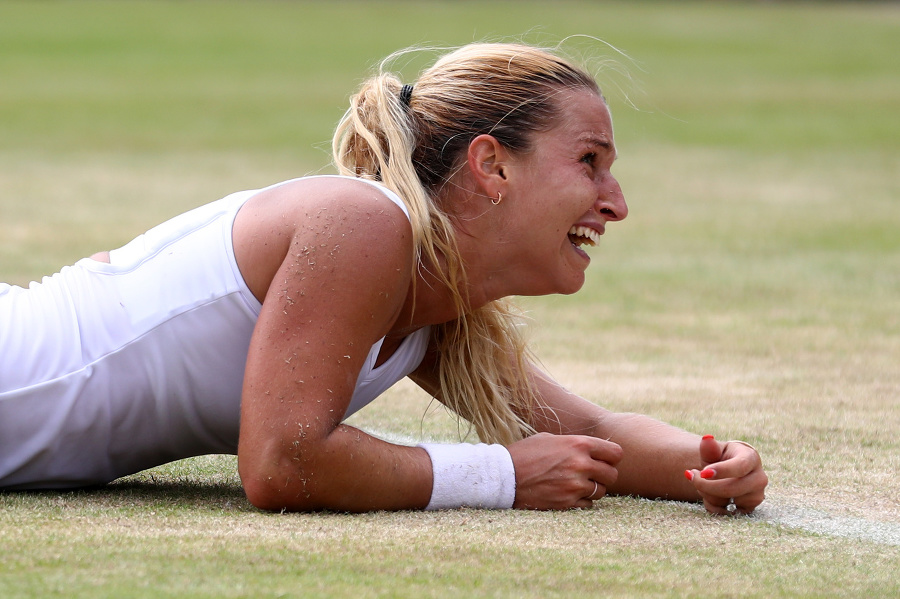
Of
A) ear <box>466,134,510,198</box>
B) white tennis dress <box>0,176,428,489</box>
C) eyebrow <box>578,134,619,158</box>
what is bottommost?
white tennis dress <box>0,176,428,489</box>

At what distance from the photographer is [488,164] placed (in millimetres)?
2758

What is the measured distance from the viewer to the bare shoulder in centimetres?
249

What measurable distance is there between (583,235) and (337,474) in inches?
30.3

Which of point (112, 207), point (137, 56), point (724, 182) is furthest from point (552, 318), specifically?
point (137, 56)

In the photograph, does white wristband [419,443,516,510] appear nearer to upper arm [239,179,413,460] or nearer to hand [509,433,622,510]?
hand [509,433,622,510]

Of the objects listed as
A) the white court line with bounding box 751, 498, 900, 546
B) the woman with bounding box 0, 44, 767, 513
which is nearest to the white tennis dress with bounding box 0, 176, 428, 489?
the woman with bounding box 0, 44, 767, 513

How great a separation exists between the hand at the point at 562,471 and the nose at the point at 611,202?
50cm

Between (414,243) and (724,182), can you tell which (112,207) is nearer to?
(724,182)

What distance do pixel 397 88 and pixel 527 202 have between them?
1.45 feet

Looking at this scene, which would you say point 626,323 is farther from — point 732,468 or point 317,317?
point 317,317

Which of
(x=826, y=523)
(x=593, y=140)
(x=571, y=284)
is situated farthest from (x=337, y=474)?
(x=826, y=523)

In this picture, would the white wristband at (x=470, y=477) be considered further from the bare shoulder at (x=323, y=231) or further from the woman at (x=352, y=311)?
the bare shoulder at (x=323, y=231)

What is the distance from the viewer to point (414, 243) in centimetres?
261

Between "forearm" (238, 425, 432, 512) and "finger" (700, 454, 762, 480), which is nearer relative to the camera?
"forearm" (238, 425, 432, 512)
